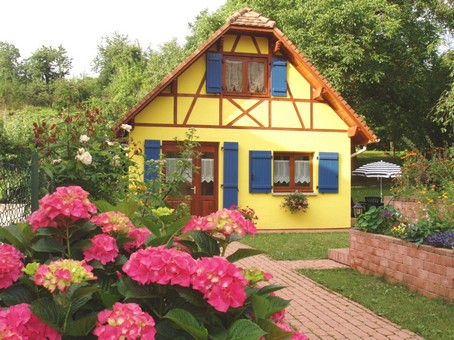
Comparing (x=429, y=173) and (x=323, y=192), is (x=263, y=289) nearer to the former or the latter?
(x=429, y=173)

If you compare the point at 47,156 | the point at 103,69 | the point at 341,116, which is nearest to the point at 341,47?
the point at 341,116

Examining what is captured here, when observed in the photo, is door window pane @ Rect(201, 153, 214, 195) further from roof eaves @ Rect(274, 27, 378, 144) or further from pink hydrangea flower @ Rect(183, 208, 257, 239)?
pink hydrangea flower @ Rect(183, 208, 257, 239)

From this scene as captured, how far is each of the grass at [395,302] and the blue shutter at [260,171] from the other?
6.35 meters

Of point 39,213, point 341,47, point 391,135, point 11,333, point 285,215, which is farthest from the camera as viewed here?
point 391,135

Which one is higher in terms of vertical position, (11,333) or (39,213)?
(39,213)

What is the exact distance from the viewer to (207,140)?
46.1 ft

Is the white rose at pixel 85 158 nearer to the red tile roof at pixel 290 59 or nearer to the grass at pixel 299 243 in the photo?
the grass at pixel 299 243

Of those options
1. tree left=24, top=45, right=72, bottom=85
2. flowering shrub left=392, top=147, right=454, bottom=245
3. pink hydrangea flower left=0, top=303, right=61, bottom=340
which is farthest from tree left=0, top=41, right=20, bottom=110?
pink hydrangea flower left=0, top=303, right=61, bottom=340

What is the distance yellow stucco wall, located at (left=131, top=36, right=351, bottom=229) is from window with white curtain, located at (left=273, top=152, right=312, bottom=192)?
0.80 feet

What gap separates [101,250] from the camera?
1.72 meters

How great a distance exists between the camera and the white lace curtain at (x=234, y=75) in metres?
14.3

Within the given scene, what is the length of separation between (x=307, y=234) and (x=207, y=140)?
3689 millimetres

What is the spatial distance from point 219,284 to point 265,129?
43.1 feet

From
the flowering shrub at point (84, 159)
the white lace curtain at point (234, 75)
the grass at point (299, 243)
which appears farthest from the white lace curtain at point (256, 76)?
the flowering shrub at point (84, 159)
